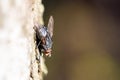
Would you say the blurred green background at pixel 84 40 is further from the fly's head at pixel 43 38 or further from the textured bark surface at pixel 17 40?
the textured bark surface at pixel 17 40

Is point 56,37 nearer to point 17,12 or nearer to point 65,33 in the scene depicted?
point 65,33

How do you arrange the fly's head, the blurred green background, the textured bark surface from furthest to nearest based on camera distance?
the blurred green background < the fly's head < the textured bark surface

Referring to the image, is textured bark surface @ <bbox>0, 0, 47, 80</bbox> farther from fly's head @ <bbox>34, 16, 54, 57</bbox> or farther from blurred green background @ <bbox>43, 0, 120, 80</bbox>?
blurred green background @ <bbox>43, 0, 120, 80</bbox>

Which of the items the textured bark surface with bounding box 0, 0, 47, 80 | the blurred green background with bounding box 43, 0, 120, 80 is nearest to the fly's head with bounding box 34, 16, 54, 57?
the textured bark surface with bounding box 0, 0, 47, 80

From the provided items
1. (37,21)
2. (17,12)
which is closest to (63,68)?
(37,21)

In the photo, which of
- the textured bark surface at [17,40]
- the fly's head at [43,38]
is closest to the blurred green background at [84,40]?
the fly's head at [43,38]
